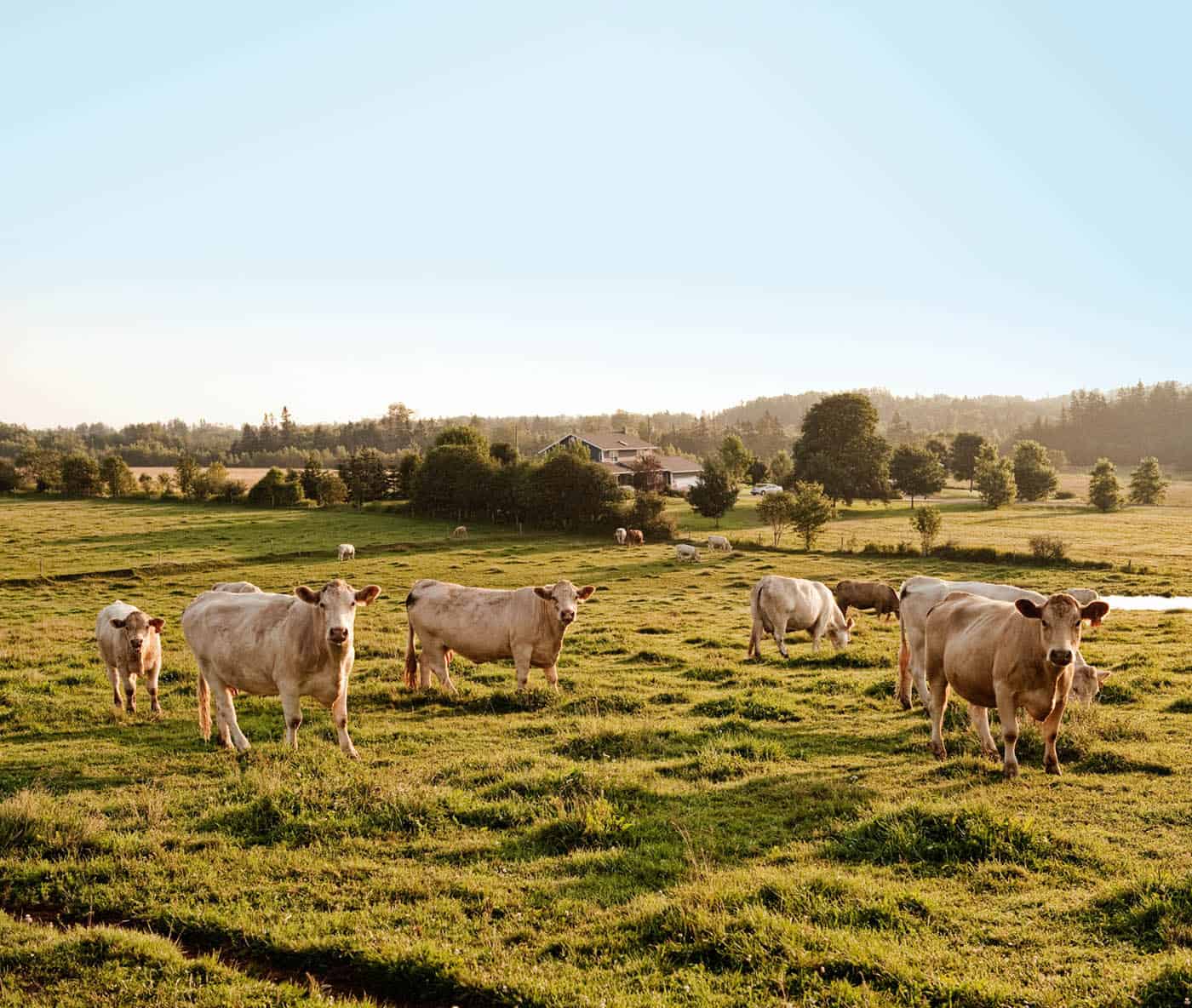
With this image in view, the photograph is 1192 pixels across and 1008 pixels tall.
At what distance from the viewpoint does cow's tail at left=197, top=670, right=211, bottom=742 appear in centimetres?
1181

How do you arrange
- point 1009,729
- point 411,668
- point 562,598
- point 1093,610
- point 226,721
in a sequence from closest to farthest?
point 1093,610
point 1009,729
point 226,721
point 562,598
point 411,668

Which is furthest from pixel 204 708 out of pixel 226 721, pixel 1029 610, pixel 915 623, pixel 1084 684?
pixel 1084 684

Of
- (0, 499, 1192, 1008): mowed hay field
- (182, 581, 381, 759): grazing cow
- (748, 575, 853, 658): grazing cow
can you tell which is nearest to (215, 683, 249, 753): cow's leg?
(182, 581, 381, 759): grazing cow

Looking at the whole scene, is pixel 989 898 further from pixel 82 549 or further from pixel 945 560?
pixel 82 549

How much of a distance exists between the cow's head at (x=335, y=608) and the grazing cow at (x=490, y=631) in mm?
3507

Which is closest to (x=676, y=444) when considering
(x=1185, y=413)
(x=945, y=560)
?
(x=1185, y=413)

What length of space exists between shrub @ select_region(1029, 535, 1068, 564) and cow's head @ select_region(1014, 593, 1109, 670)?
3395 cm

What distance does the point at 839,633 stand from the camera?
66.2ft

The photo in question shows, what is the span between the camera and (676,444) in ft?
506

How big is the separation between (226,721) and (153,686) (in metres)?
3.25

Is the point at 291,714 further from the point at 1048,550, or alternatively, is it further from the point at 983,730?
the point at 1048,550

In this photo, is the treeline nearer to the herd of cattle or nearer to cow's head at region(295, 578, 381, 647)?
the herd of cattle

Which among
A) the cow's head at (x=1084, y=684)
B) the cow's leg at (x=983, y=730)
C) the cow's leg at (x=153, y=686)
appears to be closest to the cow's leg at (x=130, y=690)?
the cow's leg at (x=153, y=686)

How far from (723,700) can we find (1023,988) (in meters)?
8.25
